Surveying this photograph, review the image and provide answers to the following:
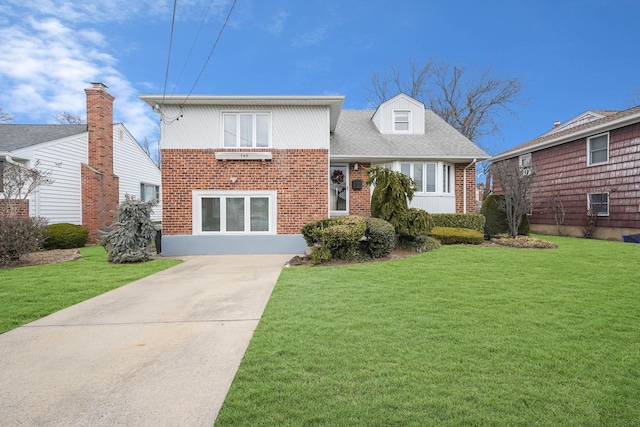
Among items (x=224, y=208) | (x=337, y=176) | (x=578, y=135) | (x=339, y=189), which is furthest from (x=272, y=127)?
(x=578, y=135)

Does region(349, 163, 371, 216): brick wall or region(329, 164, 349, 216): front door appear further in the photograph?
region(329, 164, 349, 216): front door

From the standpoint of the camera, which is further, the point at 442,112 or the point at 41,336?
the point at 442,112

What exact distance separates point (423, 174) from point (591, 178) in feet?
24.7

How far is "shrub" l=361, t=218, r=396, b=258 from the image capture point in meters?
8.20

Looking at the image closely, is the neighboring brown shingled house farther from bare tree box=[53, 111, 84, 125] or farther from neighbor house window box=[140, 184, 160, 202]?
bare tree box=[53, 111, 84, 125]

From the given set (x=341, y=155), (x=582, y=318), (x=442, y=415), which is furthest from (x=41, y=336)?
(x=341, y=155)

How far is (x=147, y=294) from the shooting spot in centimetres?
545

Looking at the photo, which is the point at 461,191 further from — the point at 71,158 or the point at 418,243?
the point at 71,158

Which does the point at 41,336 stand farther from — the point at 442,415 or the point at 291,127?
the point at 291,127

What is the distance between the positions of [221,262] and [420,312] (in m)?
6.12

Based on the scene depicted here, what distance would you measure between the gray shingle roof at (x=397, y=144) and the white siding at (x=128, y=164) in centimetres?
912

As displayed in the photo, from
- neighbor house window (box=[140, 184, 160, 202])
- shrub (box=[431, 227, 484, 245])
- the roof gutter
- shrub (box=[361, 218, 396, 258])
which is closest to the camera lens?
shrub (box=[361, 218, 396, 258])

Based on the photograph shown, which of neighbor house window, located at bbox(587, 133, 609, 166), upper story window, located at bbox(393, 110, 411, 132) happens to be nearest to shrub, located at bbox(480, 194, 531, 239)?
neighbor house window, located at bbox(587, 133, 609, 166)

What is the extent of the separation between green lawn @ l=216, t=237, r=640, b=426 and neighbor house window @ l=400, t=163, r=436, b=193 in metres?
7.47
